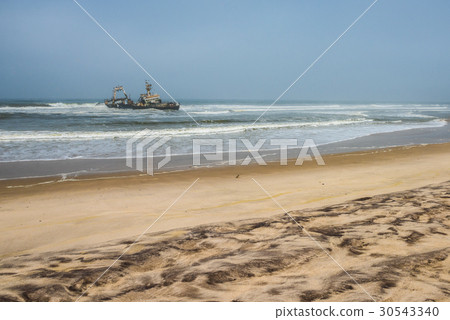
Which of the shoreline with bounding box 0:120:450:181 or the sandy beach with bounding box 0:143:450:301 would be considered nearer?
the sandy beach with bounding box 0:143:450:301

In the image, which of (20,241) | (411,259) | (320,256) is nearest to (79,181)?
(20,241)

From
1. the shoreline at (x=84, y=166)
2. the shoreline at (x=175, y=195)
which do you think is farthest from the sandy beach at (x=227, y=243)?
the shoreline at (x=84, y=166)

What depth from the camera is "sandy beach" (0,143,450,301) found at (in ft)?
7.07

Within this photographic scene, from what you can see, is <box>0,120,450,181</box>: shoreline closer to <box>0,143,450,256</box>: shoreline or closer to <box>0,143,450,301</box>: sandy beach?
<box>0,143,450,256</box>: shoreline

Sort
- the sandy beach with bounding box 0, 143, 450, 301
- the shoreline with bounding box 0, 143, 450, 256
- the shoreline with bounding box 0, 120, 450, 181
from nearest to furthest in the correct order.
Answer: the sandy beach with bounding box 0, 143, 450, 301, the shoreline with bounding box 0, 143, 450, 256, the shoreline with bounding box 0, 120, 450, 181

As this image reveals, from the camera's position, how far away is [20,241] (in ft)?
11.6

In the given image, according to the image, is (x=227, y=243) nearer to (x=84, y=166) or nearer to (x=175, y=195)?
(x=175, y=195)

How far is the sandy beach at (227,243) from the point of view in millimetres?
2156

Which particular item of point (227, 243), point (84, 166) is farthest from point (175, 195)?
point (84, 166)

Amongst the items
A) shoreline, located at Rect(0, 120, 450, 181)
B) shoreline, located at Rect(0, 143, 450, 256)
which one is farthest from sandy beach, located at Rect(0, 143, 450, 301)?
shoreline, located at Rect(0, 120, 450, 181)

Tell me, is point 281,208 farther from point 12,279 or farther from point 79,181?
point 79,181

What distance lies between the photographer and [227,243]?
294 centimetres
